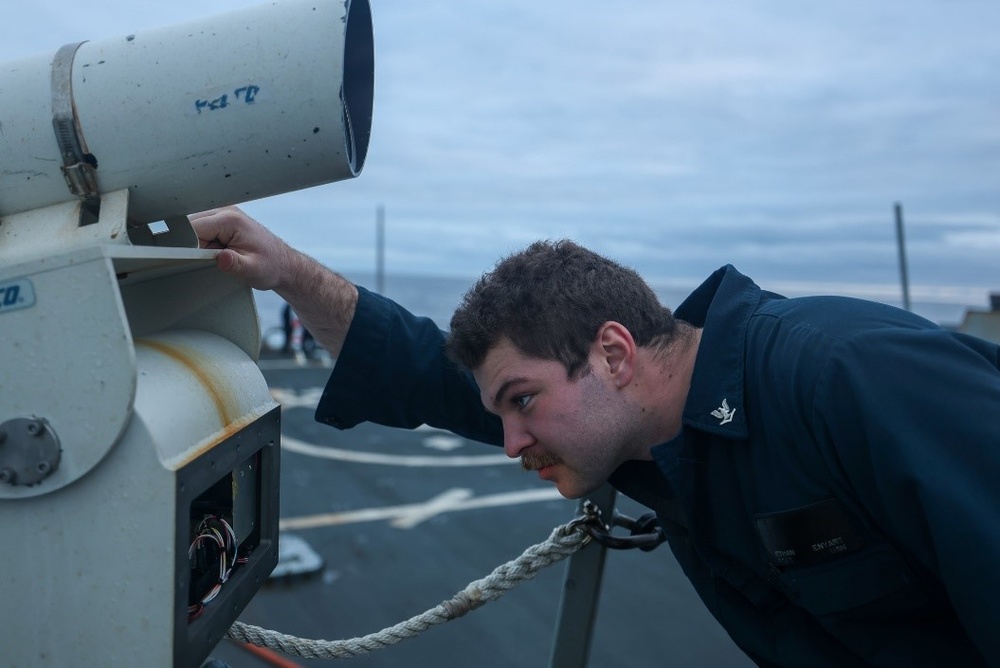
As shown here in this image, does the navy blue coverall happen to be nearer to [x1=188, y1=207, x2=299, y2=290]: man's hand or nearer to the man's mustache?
the man's mustache

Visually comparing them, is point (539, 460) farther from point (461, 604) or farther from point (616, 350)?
point (461, 604)

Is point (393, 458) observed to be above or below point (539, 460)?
below

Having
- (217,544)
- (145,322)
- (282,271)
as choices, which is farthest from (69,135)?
(217,544)

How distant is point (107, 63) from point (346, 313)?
→ 104 cm

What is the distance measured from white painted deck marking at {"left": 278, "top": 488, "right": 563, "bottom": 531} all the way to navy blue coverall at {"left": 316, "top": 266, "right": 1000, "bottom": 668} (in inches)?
200

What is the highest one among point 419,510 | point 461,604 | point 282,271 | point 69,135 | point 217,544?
point 69,135

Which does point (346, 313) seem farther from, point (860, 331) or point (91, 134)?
point (860, 331)

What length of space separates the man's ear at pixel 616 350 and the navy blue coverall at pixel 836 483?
16cm

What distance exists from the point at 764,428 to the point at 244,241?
4.03ft

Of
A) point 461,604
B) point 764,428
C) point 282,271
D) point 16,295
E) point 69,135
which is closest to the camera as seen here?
point 16,295

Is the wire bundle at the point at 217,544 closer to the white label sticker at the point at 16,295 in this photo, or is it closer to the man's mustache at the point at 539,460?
the white label sticker at the point at 16,295

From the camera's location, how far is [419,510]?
23.4 ft

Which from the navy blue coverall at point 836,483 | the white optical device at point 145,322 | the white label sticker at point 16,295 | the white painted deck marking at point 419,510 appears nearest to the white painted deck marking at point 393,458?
the white painted deck marking at point 419,510

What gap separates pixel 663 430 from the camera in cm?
193
